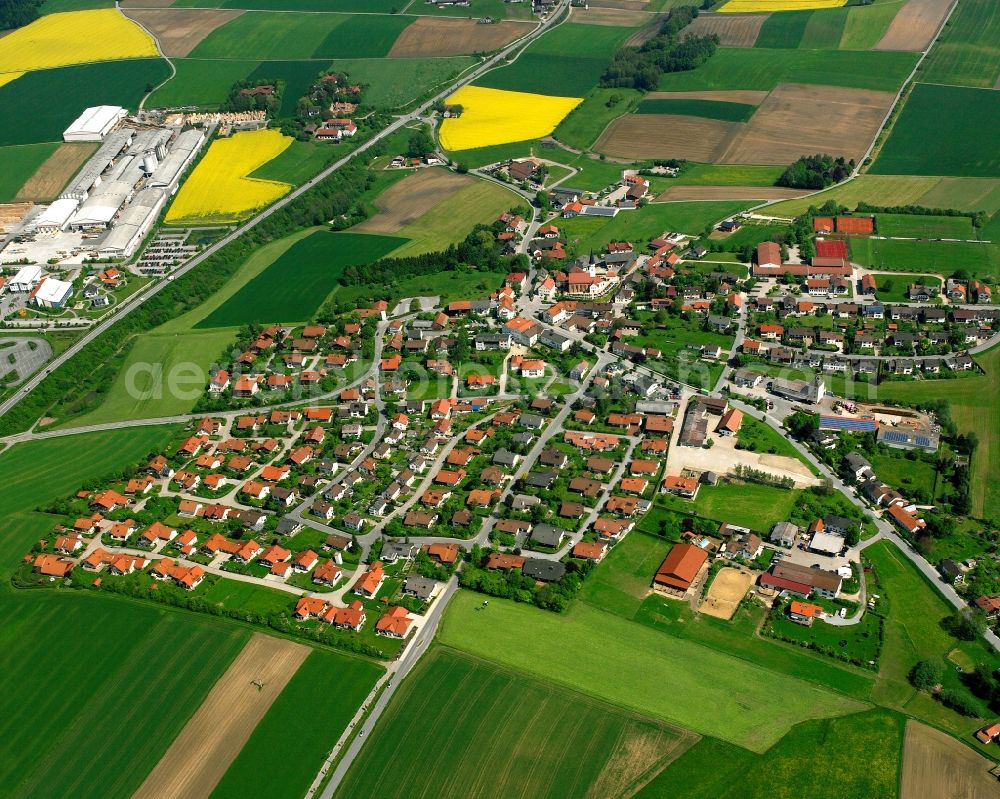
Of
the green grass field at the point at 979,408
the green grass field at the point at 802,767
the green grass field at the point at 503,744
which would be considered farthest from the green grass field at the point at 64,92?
the green grass field at the point at 802,767

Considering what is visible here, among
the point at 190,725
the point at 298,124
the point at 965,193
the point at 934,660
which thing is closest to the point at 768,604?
the point at 934,660

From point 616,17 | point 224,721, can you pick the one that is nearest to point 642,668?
point 224,721

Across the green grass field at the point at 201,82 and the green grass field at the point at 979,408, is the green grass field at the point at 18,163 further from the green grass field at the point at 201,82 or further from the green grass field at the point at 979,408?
the green grass field at the point at 979,408

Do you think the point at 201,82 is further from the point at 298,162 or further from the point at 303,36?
the point at 298,162

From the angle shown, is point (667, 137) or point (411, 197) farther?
point (667, 137)

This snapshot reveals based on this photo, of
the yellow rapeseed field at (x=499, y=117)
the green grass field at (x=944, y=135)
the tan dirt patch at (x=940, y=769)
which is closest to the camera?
the tan dirt patch at (x=940, y=769)

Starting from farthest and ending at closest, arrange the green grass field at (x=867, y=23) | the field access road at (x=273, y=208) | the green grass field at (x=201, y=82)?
the green grass field at (x=201, y=82) < the green grass field at (x=867, y=23) < the field access road at (x=273, y=208)
